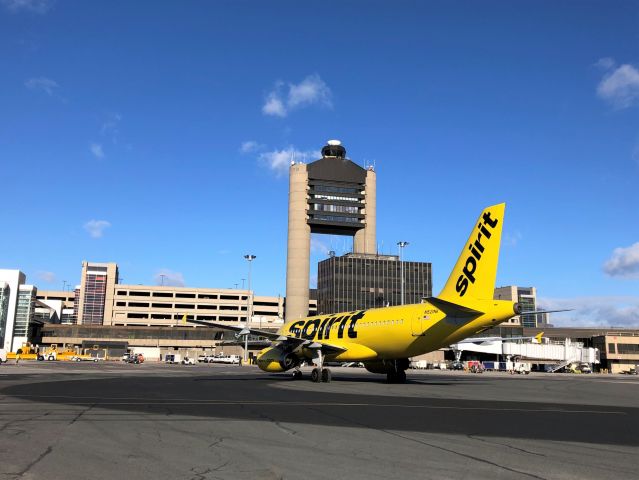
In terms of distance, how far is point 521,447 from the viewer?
408 inches

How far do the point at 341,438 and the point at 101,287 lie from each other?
181 metres

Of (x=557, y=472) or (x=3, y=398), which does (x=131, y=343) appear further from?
(x=557, y=472)

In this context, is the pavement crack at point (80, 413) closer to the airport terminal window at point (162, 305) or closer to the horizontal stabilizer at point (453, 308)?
the horizontal stabilizer at point (453, 308)

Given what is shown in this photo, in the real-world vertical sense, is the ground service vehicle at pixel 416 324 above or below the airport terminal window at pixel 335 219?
below

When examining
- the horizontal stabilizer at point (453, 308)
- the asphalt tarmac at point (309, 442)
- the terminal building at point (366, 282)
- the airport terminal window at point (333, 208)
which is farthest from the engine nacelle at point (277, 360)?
the airport terminal window at point (333, 208)

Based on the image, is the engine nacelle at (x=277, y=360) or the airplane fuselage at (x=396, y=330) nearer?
the airplane fuselage at (x=396, y=330)

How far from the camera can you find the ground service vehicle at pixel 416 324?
28.7m

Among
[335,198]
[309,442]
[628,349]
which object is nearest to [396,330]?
[309,442]

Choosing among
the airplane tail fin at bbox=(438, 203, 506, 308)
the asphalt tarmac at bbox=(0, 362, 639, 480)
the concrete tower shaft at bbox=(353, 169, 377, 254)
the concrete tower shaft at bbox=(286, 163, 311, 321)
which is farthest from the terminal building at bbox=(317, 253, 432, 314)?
the asphalt tarmac at bbox=(0, 362, 639, 480)

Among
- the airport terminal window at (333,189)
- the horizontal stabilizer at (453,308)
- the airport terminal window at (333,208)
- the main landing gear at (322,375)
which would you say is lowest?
the main landing gear at (322,375)

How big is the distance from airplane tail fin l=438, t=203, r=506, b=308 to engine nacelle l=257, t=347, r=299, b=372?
1381 centimetres

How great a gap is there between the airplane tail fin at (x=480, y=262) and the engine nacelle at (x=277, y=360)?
13814 mm

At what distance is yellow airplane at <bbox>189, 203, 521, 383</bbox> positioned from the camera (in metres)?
28.7

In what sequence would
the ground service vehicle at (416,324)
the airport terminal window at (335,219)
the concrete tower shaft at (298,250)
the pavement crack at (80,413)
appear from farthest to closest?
the airport terminal window at (335,219) → the concrete tower shaft at (298,250) → the ground service vehicle at (416,324) → the pavement crack at (80,413)
